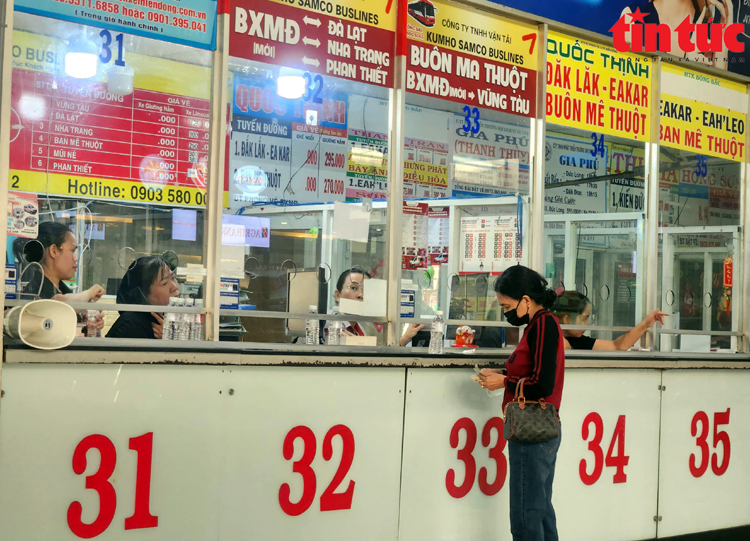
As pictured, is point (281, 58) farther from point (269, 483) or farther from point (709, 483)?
point (709, 483)

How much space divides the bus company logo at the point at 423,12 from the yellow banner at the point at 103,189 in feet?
5.72

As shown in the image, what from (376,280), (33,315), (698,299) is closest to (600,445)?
(376,280)

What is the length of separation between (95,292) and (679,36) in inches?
182

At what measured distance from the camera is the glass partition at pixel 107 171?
4082 mm

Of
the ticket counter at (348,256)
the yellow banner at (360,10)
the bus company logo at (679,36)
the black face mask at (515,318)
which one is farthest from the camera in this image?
the bus company logo at (679,36)

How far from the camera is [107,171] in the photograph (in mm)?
4281

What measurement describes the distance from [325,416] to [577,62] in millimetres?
3168

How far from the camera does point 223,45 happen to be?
4.61 m

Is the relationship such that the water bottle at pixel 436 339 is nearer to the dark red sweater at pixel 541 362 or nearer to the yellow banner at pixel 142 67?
the dark red sweater at pixel 541 362

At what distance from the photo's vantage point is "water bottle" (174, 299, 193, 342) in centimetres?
442

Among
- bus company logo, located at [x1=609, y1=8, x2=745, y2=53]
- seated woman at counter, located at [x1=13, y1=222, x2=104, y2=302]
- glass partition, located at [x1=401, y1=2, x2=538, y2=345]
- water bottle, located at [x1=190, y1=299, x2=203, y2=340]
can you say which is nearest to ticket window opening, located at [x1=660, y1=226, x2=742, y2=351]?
bus company logo, located at [x1=609, y1=8, x2=745, y2=53]

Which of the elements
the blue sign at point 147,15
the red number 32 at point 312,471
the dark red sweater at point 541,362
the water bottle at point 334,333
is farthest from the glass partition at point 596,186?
the blue sign at point 147,15

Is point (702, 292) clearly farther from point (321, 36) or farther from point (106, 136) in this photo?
point (106, 136)

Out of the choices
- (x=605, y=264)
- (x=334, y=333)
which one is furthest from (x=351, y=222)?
(x=605, y=264)
